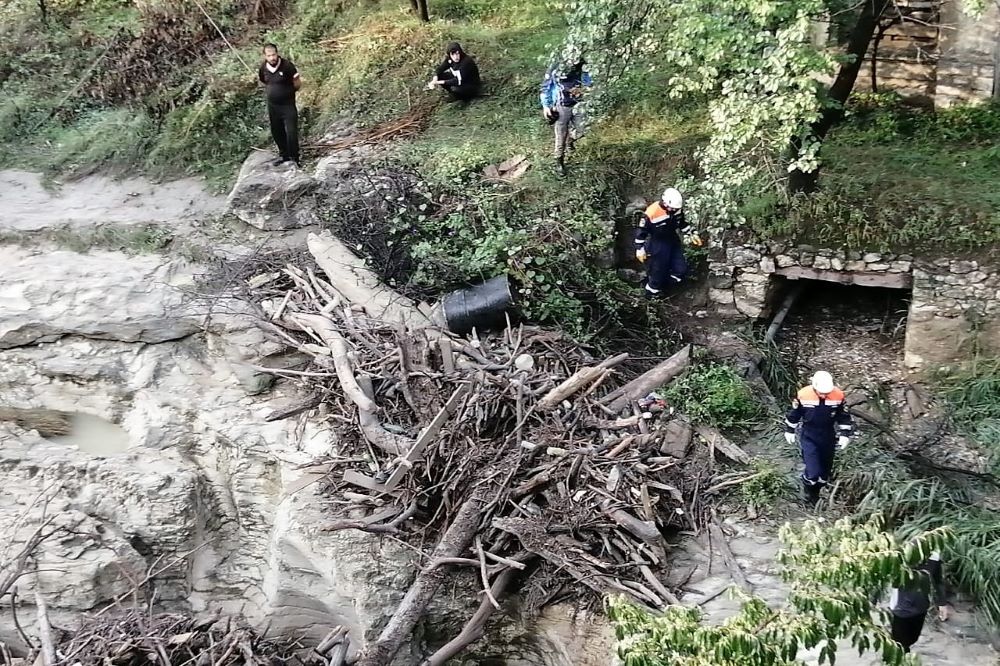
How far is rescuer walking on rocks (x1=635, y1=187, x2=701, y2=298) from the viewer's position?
27.2 feet

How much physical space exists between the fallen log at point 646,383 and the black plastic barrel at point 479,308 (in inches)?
54.7

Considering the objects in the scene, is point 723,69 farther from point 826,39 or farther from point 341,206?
point 341,206

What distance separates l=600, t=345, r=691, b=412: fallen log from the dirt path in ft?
18.9

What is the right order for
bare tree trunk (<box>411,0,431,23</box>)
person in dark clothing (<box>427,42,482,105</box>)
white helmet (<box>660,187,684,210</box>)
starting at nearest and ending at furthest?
white helmet (<box>660,187,684,210</box>) → person in dark clothing (<box>427,42,482,105</box>) → bare tree trunk (<box>411,0,431,23</box>)

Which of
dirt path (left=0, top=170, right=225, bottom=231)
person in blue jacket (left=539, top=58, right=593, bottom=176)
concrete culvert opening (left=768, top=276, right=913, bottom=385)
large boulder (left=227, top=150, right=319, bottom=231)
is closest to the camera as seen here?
concrete culvert opening (left=768, top=276, right=913, bottom=385)

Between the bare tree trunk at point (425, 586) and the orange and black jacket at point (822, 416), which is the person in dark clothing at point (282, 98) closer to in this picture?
the bare tree trunk at point (425, 586)

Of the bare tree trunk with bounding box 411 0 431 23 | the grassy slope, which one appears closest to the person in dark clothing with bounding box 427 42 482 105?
the grassy slope

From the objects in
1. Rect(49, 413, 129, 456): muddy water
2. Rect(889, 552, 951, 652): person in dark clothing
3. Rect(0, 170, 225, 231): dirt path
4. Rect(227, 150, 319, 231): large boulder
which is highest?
Rect(227, 150, 319, 231): large boulder

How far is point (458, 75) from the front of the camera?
36.0 ft

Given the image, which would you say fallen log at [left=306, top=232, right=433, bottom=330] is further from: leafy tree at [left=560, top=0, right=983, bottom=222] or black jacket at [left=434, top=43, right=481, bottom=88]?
black jacket at [left=434, top=43, right=481, bottom=88]

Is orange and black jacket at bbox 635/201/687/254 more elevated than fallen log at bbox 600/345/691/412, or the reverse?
orange and black jacket at bbox 635/201/687/254

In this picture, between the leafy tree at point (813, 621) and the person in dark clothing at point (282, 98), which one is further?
the person in dark clothing at point (282, 98)

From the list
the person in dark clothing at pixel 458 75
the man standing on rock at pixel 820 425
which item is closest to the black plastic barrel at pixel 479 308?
the man standing on rock at pixel 820 425

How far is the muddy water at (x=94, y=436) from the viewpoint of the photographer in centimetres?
826
